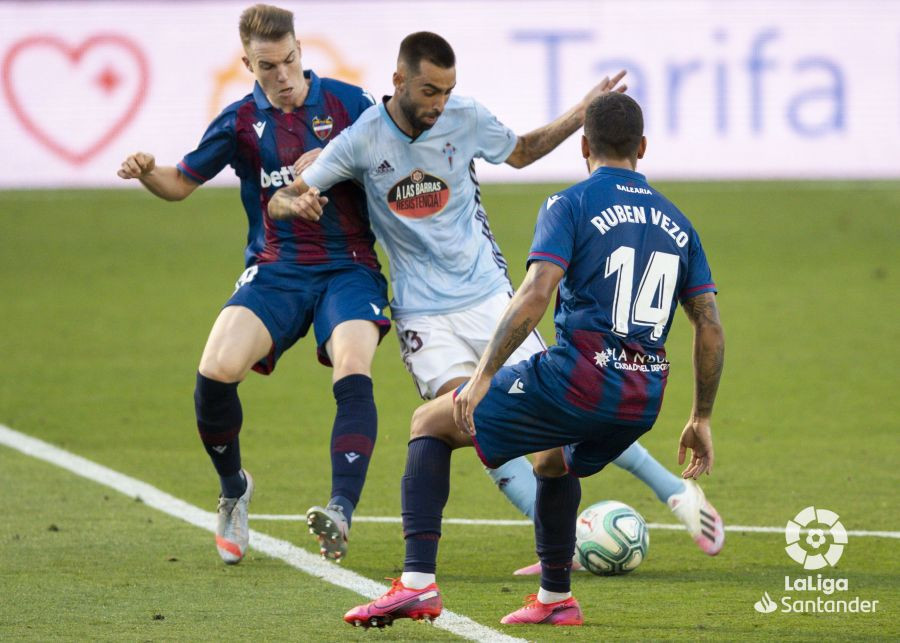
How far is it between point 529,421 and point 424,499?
46cm

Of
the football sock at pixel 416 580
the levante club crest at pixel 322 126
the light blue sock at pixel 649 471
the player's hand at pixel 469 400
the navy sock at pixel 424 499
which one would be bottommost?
the light blue sock at pixel 649 471

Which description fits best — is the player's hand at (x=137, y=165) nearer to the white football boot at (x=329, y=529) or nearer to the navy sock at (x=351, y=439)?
the navy sock at (x=351, y=439)

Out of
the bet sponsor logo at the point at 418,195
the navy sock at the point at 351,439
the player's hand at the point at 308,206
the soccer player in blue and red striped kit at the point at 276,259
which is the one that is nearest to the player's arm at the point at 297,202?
the player's hand at the point at 308,206

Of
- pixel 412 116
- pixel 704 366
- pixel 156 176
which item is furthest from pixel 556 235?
pixel 156 176

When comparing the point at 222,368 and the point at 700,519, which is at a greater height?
the point at 222,368

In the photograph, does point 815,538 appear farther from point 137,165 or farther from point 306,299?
point 137,165

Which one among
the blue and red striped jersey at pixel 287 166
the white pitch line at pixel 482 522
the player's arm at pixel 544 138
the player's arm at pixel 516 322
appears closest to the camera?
the player's arm at pixel 516 322

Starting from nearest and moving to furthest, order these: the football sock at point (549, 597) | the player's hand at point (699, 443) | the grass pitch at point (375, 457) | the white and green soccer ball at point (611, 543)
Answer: the player's hand at point (699, 443), the football sock at point (549, 597), the grass pitch at point (375, 457), the white and green soccer ball at point (611, 543)

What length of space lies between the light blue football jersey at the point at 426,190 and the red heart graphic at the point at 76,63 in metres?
14.0

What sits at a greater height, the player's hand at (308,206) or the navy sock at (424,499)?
the player's hand at (308,206)

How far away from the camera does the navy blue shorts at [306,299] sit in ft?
21.9

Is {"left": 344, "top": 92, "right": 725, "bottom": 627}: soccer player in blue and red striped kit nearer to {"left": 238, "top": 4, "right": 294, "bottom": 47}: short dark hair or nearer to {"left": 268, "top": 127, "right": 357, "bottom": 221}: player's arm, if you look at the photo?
{"left": 268, "top": 127, "right": 357, "bottom": 221}: player's arm

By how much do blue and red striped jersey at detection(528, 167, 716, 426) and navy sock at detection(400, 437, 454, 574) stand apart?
54 centimetres

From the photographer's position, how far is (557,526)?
5703mm
